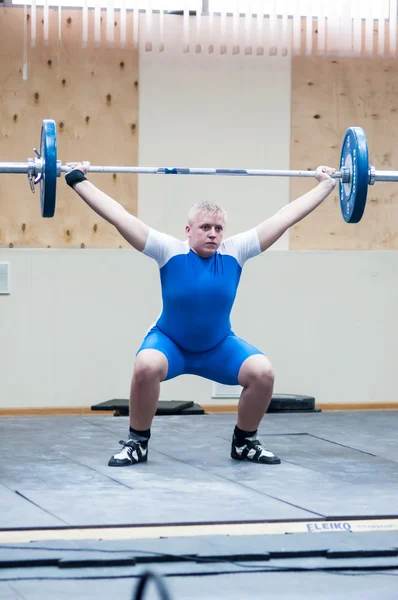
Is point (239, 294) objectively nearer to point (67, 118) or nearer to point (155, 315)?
point (155, 315)

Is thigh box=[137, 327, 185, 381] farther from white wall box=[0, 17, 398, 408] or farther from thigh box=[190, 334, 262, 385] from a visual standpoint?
white wall box=[0, 17, 398, 408]

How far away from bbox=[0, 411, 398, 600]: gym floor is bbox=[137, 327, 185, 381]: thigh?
390mm

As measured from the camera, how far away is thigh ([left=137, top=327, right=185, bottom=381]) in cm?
397

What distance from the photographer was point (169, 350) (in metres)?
4.00

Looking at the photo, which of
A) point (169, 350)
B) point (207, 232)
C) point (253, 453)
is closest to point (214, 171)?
point (207, 232)

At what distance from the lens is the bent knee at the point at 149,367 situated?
387 centimetres

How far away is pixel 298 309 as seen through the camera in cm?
607

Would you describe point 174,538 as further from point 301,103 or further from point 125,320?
point 301,103

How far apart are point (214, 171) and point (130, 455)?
A: 1.25 m

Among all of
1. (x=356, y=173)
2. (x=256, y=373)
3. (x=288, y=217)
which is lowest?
(x=256, y=373)

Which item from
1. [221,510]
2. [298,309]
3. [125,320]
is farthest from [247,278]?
[221,510]

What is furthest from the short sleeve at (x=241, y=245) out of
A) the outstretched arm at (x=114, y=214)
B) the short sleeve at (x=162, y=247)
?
the outstretched arm at (x=114, y=214)

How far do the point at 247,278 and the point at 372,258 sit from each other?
800 mm

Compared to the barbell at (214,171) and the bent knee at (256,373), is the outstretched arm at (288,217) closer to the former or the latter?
the barbell at (214,171)
